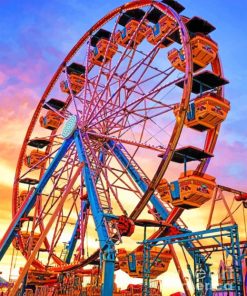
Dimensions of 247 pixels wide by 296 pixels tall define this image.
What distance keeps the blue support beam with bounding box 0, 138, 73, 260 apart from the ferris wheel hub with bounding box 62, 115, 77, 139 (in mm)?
307

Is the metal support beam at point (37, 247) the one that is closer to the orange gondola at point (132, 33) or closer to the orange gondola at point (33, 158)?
the orange gondola at point (132, 33)

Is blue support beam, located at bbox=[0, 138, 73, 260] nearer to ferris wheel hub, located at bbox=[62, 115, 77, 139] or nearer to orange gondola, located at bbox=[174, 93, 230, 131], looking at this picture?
ferris wheel hub, located at bbox=[62, 115, 77, 139]

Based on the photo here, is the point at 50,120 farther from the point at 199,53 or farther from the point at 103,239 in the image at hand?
the point at 103,239

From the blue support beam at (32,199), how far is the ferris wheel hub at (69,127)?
0.31 metres

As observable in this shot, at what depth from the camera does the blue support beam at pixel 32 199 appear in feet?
66.9

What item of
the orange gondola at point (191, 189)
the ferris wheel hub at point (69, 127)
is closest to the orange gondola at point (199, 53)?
the orange gondola at point (191, 189)

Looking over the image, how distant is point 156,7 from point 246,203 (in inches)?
372

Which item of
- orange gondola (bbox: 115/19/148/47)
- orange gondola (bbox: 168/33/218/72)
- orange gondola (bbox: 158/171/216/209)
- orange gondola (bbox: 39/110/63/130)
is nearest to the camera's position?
orange gondola (bbox: 158/171/216/209)

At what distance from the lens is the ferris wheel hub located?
20.0m

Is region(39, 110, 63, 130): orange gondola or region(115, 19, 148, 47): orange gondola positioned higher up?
region(115, 19, 148, 47): orange gondola

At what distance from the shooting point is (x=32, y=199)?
21.0 metres

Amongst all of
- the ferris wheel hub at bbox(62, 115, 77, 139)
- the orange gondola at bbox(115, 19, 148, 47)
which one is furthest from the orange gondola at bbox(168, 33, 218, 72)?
the ferris wheel hub at bbox(62, 115, 77, 139)

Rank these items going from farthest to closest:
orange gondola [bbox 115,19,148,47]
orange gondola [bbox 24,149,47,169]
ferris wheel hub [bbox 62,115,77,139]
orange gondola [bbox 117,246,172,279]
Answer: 1. orange gondola [bbox 24,149,47,169]
2. orange gondola [bbox 115,19,148,47]
3. ferris wheel hub [bbox 62,115,77,139]
4. orange gondola [bbox 117,246,172,279]

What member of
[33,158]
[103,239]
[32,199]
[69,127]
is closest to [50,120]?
[33,158]
